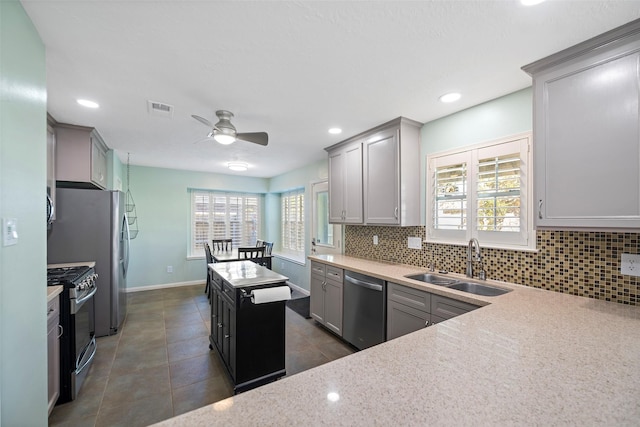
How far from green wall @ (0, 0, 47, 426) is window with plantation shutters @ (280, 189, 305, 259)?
4.29 m

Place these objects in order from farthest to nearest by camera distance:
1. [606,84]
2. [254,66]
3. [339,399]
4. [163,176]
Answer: [163,176], [254,66], [606,84], [339,399]

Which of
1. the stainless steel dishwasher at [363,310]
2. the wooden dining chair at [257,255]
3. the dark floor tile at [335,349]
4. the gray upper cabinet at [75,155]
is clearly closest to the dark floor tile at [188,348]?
the dark floor tile at [335,349]

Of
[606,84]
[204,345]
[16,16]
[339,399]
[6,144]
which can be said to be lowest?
[204,345]

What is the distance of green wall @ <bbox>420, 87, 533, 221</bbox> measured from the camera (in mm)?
2119

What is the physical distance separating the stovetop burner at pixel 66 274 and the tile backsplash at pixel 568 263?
10.7ft

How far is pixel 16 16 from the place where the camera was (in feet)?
4.06

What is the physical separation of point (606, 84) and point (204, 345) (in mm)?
3911

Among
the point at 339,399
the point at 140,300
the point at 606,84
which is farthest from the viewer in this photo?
the point at 140,300

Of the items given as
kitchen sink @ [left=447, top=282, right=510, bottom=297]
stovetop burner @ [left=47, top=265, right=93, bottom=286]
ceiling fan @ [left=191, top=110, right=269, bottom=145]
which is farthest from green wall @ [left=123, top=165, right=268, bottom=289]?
kitchen sink @ [left=447, top=282, right=510, bottom=297]

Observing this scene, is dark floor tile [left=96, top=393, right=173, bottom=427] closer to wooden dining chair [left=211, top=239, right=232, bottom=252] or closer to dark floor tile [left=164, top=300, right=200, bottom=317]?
dark floor tile [left=164, top=300, right=200, bottom=317]

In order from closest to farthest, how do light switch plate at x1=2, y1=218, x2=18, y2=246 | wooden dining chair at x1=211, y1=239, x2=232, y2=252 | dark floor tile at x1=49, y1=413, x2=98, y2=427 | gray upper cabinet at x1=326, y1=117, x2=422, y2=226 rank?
A: light switch plate at x1=2, y1=218, x2=18, y2=246 < dark floor tile at x1=49, y1=413, x2=98, y2=427 < gray upper cabinet at x1=326, y1=117, x2=422, y2=226 < wooden dining chair at x1=211, y1=239, x2=232, y2=252

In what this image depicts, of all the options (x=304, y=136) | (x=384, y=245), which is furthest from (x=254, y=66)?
(x=384, y=245)

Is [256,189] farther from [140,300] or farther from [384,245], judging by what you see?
[384,245]

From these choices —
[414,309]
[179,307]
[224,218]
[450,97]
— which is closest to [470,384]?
[414,309]
